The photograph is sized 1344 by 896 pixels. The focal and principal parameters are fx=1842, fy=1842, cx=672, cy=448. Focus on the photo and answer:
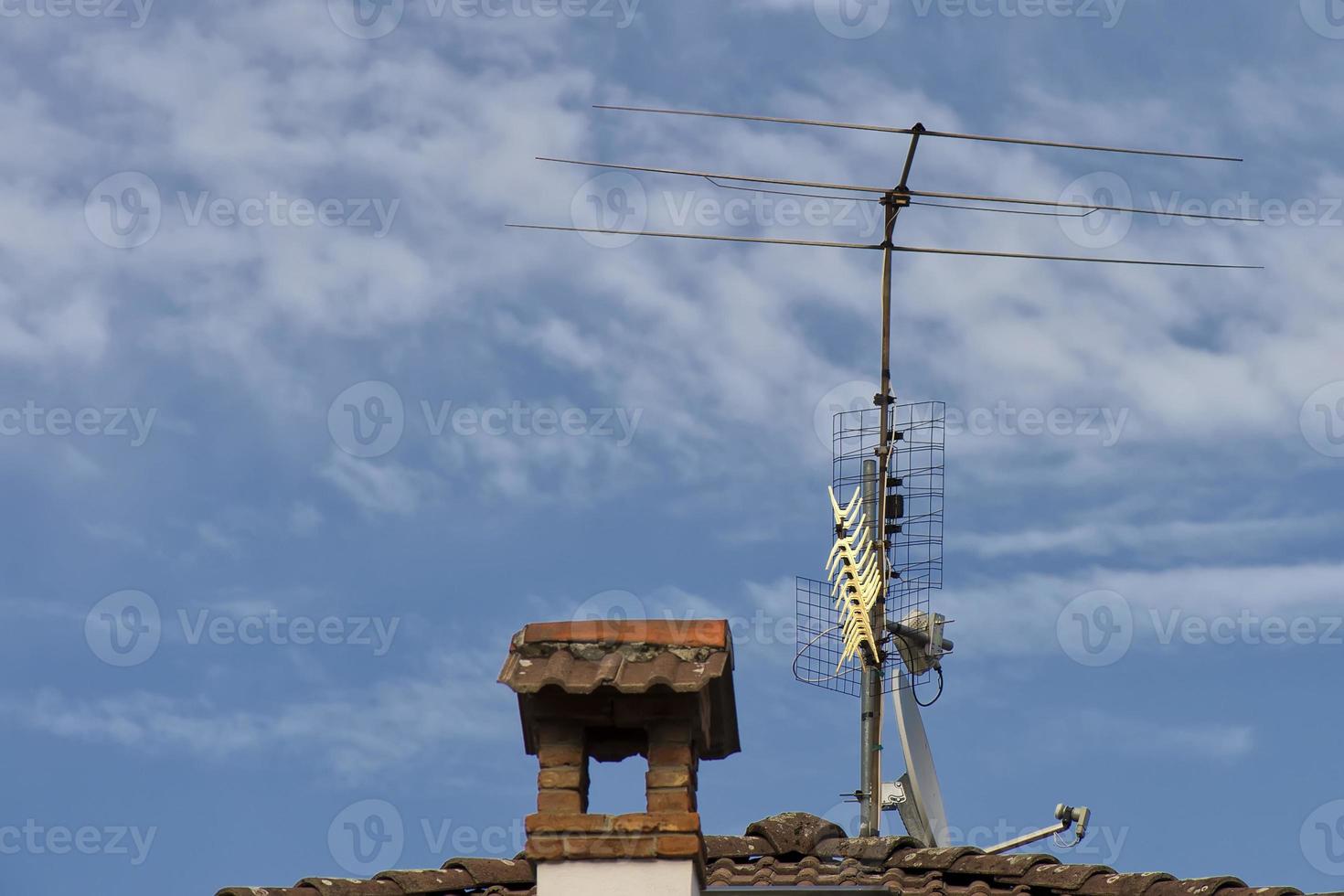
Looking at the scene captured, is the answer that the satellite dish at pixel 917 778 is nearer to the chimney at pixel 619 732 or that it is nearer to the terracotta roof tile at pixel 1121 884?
the terracotta roof tile at pixel 1121 884

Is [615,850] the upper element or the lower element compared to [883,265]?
lower

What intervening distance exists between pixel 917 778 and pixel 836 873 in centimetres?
285

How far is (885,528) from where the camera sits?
14.2 metres

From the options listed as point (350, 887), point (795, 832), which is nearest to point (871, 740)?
point (795, 832)

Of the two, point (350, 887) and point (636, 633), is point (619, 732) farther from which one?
point (350, 887)

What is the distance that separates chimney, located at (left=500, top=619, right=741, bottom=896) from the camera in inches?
331

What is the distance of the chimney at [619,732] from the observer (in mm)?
8406

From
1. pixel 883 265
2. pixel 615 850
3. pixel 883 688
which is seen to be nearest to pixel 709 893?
pixel 615 850

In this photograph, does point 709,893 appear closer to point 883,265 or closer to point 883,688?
point 883,688

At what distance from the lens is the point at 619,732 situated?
29.0 ft

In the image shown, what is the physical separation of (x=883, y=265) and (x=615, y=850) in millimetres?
6970

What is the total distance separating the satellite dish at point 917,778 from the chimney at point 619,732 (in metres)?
4.98

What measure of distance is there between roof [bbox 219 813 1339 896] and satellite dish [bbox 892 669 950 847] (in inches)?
86.9

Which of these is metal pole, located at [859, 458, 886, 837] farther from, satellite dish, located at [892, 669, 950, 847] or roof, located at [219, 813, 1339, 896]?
roof, located at [219, 813, 1339, 896]
